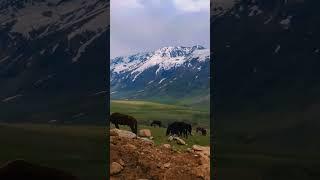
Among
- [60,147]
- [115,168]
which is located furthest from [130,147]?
[60,147]

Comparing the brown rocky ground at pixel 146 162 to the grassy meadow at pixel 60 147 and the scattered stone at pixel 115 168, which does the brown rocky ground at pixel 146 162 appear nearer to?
the scattered stone at pixel 115 168

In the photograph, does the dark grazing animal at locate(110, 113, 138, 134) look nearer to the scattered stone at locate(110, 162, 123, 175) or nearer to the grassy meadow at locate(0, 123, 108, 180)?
the grassy meadow at locate(0, 123, 108, 180)

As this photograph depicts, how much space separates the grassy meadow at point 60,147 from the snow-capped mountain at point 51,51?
1.21 meters

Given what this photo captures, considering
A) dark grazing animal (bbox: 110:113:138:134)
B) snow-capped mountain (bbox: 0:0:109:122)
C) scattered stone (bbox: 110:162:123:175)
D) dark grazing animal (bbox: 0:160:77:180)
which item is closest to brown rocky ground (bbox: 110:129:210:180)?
scattered stone (bbox: 110:162:123:175)

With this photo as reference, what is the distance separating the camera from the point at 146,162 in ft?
92.0

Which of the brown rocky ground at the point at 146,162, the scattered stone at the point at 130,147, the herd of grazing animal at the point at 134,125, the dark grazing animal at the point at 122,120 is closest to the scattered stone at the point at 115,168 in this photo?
the brown rocky ground at the point at 146,162

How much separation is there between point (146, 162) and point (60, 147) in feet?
14.6

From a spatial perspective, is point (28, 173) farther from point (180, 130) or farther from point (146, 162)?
point (180, 130)

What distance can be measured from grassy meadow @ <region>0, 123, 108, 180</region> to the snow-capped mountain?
47.8 inches

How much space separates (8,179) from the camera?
16750mm

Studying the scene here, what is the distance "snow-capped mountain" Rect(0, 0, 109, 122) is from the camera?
95.7 feet
